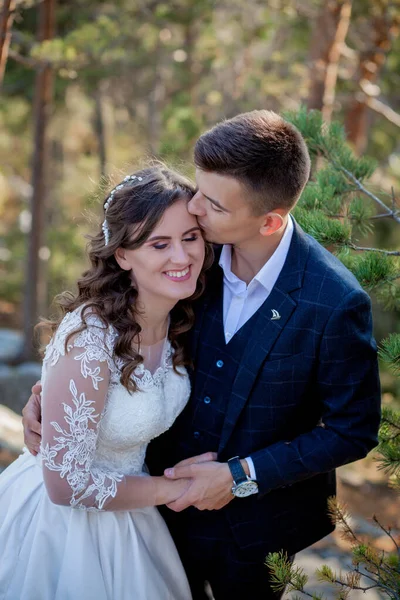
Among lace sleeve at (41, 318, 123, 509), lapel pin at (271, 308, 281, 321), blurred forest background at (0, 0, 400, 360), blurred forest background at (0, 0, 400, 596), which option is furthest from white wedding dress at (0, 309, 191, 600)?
blurred forest background at (0, 0, 400, 596)

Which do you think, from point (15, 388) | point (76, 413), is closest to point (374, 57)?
point (76, 413)

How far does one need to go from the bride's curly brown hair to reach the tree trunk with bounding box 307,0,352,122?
3.39 metres

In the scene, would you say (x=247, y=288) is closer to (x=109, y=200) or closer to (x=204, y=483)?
(x=109, y=200)

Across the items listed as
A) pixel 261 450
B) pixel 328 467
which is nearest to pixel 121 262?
pixel 261 450

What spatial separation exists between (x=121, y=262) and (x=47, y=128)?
259 inches

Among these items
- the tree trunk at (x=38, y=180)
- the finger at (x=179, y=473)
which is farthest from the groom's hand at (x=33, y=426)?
the tree trunk at (x=38, y=180)

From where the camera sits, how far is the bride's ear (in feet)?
7.69

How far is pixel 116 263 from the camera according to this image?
7.95ft

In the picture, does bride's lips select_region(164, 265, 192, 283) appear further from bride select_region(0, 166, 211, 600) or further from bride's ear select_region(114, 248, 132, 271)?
bride's ear select_region(114, 248, 132, 271)

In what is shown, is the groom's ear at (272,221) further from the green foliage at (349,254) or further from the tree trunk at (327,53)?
the tree trunk at (327,53)

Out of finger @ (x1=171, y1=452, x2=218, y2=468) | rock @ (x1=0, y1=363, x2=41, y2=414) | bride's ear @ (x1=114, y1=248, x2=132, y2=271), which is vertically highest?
bride's ear @ (x1=114, y1=248, x2=132, y2=271)

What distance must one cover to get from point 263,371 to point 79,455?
2.29 ft

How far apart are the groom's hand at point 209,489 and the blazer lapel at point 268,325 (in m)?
0.16

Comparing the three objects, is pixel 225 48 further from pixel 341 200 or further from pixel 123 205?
pixel 123 205
